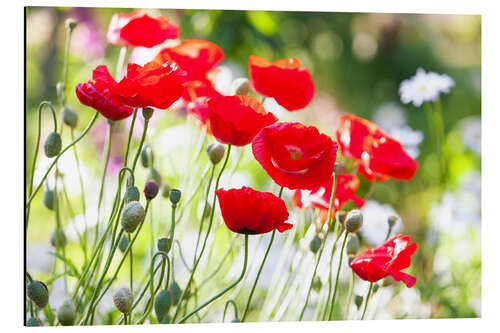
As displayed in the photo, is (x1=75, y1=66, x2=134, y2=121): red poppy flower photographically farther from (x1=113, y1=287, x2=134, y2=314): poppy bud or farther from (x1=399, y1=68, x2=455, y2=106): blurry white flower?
(x1=399, y1=68, x2=455, y2=106): blurry white flower

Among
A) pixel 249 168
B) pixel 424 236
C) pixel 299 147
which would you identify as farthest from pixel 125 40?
pixel 424 236

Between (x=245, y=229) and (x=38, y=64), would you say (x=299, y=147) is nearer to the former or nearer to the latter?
(x=245, y=229)

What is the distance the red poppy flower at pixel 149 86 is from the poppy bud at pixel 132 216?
12 centimetres

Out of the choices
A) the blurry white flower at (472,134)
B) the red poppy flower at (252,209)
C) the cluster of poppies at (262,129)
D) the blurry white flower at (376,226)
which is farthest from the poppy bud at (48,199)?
the blurry white flower at (472,134)

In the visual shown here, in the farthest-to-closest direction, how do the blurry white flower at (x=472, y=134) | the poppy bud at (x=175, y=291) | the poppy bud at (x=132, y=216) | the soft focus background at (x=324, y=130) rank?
the blurry white flower at (x=472, y=134) < the soft focus background at (x=324, y=130) < the poppy bud at (x=175, y=291) < the poppy bud at (x=132, y=216)

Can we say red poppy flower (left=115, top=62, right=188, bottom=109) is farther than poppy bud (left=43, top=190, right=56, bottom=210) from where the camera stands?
No

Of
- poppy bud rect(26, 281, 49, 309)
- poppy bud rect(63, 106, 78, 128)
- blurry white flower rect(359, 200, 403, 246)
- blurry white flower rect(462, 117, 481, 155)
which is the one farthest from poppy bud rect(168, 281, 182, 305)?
blurry white flower rect(462, 117, 481, 155)

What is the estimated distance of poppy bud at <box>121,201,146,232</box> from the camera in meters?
0.73

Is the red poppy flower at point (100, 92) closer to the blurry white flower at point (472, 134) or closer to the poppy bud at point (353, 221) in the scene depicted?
the poppy bud at point (353, 221)

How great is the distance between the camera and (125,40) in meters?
0.91

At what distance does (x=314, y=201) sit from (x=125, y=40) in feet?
1.14

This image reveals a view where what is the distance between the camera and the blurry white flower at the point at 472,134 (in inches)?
54.1

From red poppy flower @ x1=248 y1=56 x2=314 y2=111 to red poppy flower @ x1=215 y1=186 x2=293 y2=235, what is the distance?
0.21 metres

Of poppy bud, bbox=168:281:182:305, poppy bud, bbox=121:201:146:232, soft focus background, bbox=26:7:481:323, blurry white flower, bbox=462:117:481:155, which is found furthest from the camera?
blurry white flower, bbox=462:117:481:155
